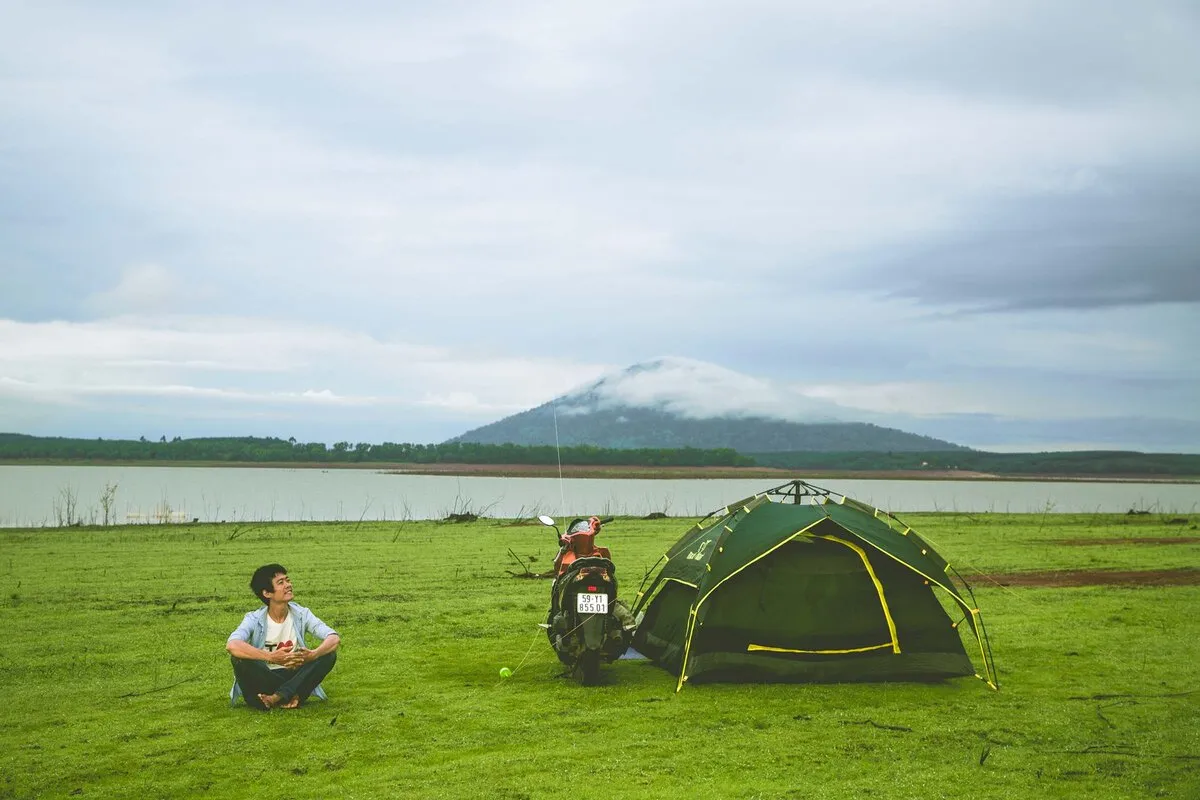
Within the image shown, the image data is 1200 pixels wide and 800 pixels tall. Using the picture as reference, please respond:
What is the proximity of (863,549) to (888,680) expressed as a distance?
1.28 meters

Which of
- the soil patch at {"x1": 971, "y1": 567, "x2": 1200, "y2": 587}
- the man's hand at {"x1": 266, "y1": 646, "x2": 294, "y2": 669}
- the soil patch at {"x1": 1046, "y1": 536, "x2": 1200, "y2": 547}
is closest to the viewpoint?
the man's hand at {"x1": 266, "y1": 646, "x2": 294, "y2": 669}

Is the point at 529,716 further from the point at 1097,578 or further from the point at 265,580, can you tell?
the point at 1097,578

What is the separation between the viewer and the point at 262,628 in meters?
8.44

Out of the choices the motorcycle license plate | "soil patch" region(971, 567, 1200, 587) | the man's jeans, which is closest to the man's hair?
the man's jeans

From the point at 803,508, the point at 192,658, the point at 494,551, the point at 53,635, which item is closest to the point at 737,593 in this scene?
the point at 803,508

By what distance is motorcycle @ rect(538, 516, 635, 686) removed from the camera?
31.2 feet

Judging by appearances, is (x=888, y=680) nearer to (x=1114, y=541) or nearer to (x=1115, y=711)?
(x=1115, y=711)

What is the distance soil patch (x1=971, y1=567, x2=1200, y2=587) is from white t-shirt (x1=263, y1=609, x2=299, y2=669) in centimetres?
1250

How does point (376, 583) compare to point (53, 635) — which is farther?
point (376, 583)

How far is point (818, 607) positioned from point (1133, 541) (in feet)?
63.5

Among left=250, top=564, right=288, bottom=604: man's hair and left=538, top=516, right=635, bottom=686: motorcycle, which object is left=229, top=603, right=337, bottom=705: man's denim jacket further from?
left=538, top=516, right=635, bottom=686: motorcycle

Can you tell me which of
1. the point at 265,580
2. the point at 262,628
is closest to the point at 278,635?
the point at 262,628

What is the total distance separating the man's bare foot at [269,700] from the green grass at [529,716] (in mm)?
226

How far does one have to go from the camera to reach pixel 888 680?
384 inches
